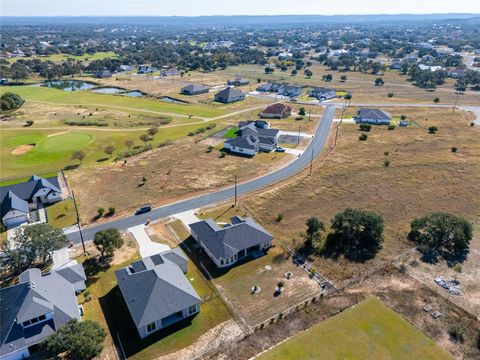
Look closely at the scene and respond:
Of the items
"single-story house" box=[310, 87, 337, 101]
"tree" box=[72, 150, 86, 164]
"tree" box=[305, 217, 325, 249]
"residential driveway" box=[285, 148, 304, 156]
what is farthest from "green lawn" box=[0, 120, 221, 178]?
"tree" box=[305, 217, 325, 249]

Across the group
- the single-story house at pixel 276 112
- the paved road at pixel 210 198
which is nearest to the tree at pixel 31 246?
the paved road at pixel 210 198

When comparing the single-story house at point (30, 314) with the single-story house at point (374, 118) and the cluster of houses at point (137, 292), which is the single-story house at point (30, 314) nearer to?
the cluster of houses at point (137, 292)

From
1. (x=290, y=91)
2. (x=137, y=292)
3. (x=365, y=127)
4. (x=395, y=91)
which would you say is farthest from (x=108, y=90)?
(x=137, y=292)

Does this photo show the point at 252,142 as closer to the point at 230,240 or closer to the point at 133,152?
the point at 133,152

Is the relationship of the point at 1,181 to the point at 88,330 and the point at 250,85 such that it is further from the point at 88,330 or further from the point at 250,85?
the point at 250,85

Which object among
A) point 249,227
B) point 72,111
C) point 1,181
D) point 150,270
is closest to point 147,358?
point 150,270

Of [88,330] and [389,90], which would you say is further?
[389,90]

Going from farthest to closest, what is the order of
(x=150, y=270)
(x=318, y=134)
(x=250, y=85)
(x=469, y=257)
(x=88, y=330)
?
(x=250, y=85) < (x=318, y=134) < (x=469, y=257) < (x=150, y=270) < (x=88, y=330)
